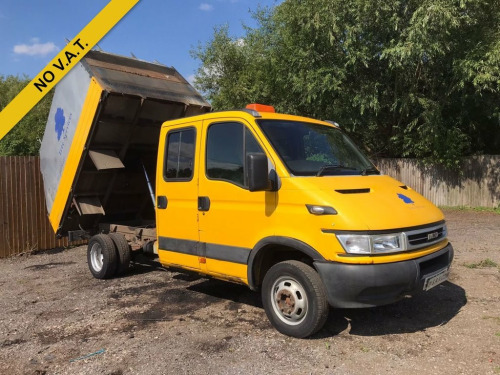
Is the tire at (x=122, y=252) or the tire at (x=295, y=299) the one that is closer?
the tire at (x=295, y=299)

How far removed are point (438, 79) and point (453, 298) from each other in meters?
12.3

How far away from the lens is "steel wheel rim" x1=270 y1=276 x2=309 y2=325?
14.1 ft

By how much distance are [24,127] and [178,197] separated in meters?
30.3

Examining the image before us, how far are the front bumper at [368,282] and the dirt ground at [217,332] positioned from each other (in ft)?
1.73

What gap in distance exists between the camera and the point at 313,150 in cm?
493

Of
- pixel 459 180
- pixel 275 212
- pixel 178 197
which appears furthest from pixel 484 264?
pixel 459 180

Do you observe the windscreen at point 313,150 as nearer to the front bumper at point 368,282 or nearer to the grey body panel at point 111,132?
the front bumper at point 368,282

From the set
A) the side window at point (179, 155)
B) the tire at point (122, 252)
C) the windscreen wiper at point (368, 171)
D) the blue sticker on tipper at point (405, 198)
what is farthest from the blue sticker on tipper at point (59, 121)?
the blue sticker on tipper at point (405, 198)

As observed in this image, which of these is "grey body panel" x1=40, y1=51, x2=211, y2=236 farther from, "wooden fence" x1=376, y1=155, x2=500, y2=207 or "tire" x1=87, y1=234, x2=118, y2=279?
"wooden fence" x1=376, y1=155, x2=500, y2=207

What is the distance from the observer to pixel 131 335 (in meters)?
4.67

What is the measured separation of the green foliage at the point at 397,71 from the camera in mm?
13898

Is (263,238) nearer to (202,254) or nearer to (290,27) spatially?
(202,254)

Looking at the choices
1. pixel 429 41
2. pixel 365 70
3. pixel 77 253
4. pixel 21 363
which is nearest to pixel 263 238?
pixel 21 363

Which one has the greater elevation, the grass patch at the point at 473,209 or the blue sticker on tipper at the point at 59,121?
the blue sticker on tipper at the point at 59,121
